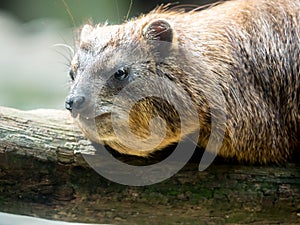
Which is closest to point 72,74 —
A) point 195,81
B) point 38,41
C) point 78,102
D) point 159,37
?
point 78,102

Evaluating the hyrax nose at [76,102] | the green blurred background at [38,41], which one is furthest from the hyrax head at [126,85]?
the green blurred background at [38,41]

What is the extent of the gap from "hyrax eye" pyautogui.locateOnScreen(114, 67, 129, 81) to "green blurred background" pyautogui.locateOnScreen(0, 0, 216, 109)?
77.7 inches

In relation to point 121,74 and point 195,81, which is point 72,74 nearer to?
point 121,74

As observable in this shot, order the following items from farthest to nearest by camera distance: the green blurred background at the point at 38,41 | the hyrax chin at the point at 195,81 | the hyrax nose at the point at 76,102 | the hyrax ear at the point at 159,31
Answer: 1. the green blurred background at the point at 38,41
2. the hyrax ear at the point at 159,31
3. the hyrax chin at the point at 195,81
4. the hyrax nose at the point at 76,102

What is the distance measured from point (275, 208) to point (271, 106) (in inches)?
17.6

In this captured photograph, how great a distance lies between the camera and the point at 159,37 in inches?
120

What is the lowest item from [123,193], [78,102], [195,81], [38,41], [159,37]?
[123,193]

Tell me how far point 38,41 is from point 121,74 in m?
3.04

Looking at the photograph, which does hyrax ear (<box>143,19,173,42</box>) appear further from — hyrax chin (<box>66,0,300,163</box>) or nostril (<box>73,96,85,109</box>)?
nostril (<box>73,96,85,109</box>)

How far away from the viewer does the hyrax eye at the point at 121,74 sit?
116 inches

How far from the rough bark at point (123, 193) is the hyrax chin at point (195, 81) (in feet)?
0.47

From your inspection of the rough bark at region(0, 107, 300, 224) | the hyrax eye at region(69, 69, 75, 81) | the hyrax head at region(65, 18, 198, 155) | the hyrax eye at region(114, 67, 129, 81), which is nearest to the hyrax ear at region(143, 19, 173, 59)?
the hyrax head at region(65, 18, 198, 155)

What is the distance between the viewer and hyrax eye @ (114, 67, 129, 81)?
9.69 ft

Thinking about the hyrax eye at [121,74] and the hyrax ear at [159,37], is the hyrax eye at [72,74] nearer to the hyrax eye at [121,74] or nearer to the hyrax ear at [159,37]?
the hyrax eye at [121,74]
